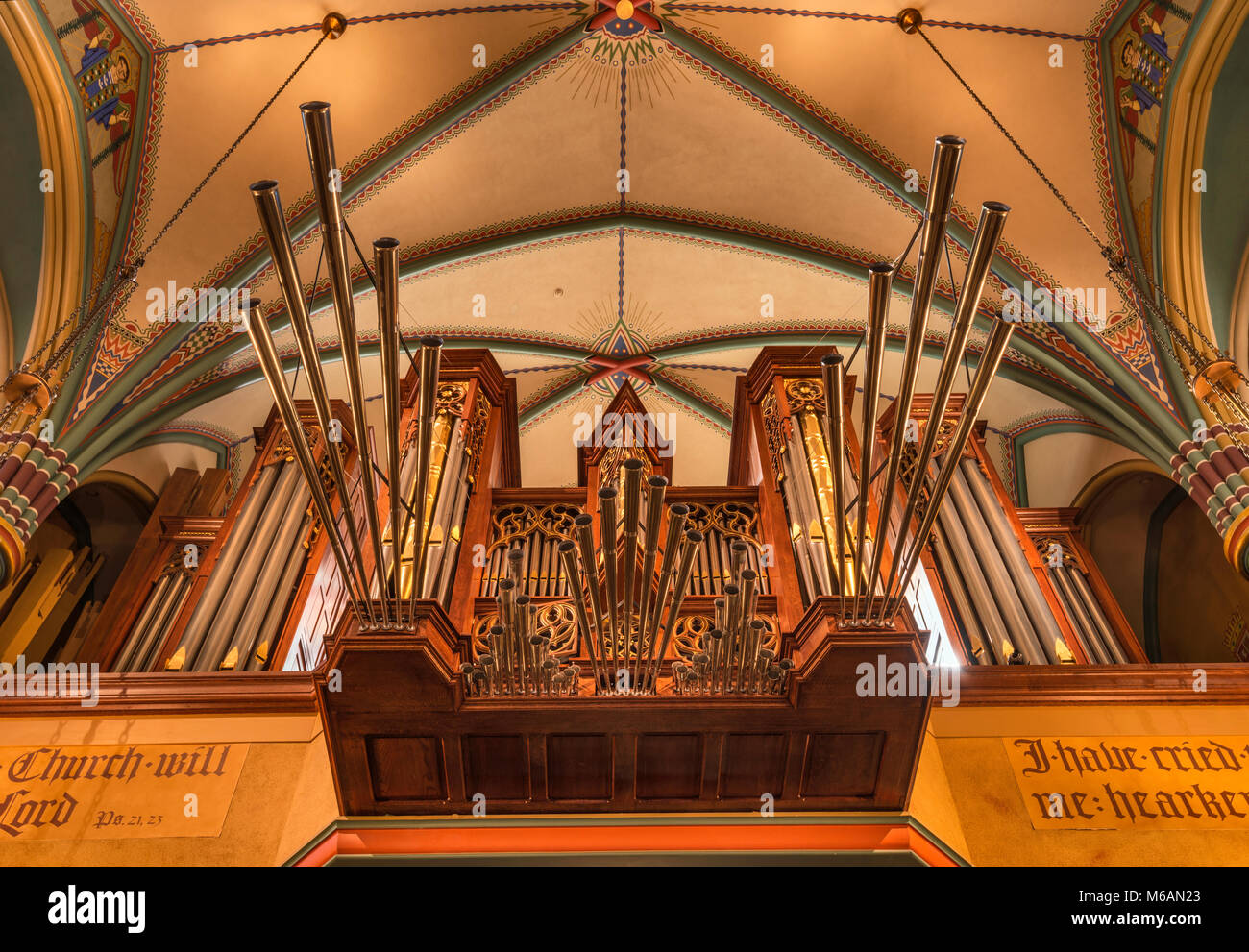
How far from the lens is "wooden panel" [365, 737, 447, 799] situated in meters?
4.26

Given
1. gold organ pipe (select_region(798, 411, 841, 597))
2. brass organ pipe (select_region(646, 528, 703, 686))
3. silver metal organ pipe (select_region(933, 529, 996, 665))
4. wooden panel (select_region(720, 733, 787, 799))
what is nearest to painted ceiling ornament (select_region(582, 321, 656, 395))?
gold organ pipe (select_region(798, 411, 841, 597))

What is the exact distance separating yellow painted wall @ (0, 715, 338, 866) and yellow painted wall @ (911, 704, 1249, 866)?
278 centimetres

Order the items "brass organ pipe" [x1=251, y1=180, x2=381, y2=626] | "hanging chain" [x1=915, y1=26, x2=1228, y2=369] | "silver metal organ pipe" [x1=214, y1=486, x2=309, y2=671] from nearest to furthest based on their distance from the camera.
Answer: "brass organ pipe" [x1=251, y1=180, x2=381, y2=626], "silver metal organ pipe" [x1=214, y1=486, x2=309, y2=671], "hanging chain" [x1=915, y1=26, x2=1228, y2=369]

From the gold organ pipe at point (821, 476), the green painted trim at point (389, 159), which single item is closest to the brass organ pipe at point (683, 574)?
the gold organ pipe at point (821, 476)

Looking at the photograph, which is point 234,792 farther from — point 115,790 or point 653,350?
point 653,350

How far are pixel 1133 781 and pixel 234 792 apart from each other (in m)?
4.17

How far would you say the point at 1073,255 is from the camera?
24.6ft

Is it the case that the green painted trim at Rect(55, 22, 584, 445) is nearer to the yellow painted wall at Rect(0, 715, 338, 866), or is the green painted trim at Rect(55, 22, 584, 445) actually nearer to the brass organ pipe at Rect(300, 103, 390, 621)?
the yellow painted wall at Rect(0, 715, 338, 866)

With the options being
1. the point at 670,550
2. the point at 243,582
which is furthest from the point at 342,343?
the point at 243,582

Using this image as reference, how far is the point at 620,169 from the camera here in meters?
8.27

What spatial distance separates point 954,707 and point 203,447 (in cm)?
691

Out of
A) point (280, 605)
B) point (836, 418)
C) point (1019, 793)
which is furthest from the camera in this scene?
point (280, 605)

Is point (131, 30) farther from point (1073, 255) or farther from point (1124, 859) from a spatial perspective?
point (1124, 859)
